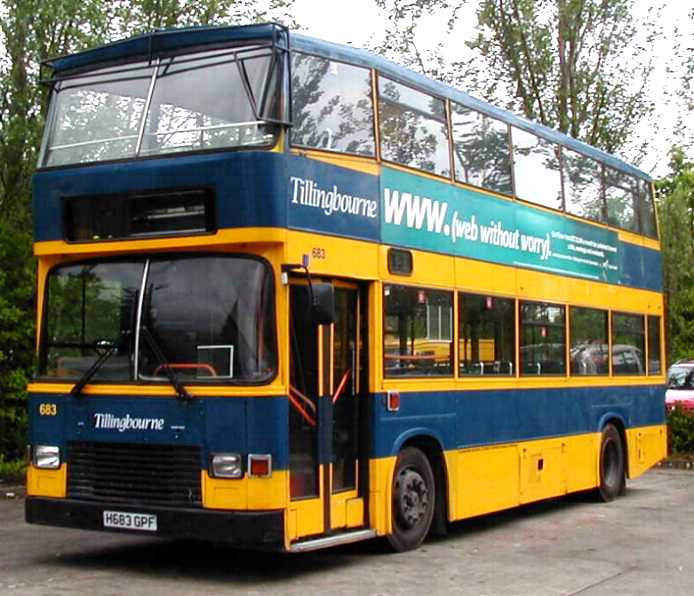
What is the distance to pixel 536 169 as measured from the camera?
15.2 meters

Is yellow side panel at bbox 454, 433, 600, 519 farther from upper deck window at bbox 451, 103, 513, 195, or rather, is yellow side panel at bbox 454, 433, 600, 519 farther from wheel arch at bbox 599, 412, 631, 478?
upper deck window at bbox 451, 103, 513, 195

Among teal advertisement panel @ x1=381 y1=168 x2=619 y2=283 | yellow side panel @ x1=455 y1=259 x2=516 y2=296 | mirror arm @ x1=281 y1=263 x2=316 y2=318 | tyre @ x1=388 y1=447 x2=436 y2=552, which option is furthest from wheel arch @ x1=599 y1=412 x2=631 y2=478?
mirror arm @ x1=281 y1=263 x2=316 y2=318

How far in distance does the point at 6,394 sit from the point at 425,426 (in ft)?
27.2

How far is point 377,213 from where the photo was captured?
11469mm

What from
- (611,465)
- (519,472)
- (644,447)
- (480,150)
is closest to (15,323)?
(480,150)

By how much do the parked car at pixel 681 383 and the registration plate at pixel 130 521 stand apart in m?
17.6

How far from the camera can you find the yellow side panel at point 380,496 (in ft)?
36.4

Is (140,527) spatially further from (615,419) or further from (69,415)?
(615,419)

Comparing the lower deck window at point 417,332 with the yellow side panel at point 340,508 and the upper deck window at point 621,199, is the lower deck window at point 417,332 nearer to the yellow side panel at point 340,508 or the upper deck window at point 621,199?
the yellow side panel at point 340,508

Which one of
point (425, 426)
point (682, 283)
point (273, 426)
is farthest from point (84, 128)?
point (682, 283)

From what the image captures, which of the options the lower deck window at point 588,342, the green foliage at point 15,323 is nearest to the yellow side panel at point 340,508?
the lower deck window at point 588,342

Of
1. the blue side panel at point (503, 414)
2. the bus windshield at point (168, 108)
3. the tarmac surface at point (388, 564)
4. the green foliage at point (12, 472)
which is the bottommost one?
the tarmac surface at point (388, 564)

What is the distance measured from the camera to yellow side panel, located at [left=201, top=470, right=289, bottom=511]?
9750mm

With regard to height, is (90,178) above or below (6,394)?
above
